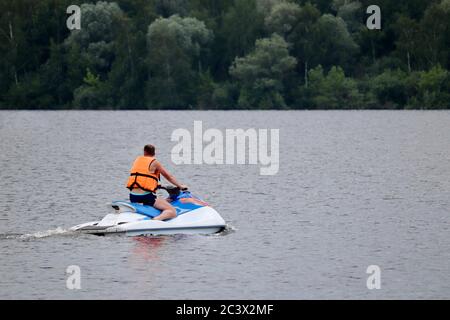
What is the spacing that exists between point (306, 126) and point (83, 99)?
2892cm

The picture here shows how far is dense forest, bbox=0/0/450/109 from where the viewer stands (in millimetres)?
101250

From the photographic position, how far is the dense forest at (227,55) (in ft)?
332

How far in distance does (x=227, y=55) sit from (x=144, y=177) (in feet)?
273

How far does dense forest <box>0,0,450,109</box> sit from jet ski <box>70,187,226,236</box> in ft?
244

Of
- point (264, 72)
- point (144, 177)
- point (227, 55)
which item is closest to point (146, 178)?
point (144, 177)

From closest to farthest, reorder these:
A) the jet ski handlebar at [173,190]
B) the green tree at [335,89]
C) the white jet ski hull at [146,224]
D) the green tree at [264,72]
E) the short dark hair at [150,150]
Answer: the short dark hair at [150,150] → the white jet ski hull at [146,224] → the jet ski handlebar at [173,190] → the green tree at [264,72] → the green tree at [335,89]

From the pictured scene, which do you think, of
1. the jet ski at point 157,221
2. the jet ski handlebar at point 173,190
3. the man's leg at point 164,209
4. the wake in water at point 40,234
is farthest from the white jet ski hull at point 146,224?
the jet ski handlebar at point 173,190

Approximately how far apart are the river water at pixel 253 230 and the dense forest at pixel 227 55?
38725 millimetres

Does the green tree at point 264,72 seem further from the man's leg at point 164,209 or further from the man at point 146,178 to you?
the man at point 146,178

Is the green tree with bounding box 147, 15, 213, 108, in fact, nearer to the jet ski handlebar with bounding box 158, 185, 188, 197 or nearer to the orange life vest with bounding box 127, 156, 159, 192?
the jet ski handlebar with bounding box 158, 185, 188, 197

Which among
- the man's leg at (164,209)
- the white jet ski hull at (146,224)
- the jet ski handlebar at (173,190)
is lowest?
the white jet ski hull at (146,224)

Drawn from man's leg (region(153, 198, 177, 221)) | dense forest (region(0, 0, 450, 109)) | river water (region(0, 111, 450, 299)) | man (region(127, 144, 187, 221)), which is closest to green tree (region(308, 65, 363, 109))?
dense forest (region(0, 0, 450, 109))

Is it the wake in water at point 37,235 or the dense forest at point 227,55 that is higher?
the dense forest at point 227,55

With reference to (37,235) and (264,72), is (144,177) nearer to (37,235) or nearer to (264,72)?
(37,235)
